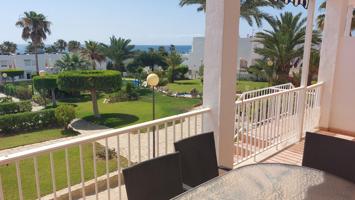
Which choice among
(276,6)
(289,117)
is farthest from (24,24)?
(289,117)

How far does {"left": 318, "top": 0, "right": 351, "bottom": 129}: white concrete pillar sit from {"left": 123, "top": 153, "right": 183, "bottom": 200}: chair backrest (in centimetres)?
427

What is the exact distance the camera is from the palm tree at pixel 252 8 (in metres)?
12.9

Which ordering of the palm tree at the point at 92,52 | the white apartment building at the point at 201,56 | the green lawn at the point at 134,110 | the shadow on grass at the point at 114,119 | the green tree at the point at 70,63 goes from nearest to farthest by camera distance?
1. the shadow on grass at the point at 114,119
2. the green lawn at the point at 134,110
3. the white apartment building at the point at 201,56
4. the green tree at the point at 70,63
5. the palm tree at the point at 92,52

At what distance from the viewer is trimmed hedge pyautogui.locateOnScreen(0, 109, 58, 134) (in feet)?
56.3

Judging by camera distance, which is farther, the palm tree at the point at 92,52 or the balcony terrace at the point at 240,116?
the palm tree at the point at 92,52

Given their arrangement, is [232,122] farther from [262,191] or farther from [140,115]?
[140,115]

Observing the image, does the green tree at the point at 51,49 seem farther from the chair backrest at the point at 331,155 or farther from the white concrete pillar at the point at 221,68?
the chair backrest at the point at 331,155

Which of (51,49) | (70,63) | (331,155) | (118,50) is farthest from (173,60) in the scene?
(331,155)

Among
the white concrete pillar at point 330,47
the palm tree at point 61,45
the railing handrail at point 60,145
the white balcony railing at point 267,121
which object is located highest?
the palm tree at point 61,45

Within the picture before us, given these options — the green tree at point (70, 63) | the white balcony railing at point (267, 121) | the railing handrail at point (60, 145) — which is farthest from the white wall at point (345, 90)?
the green tree at point (70, 63)

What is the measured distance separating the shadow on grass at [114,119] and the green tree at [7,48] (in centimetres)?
2782

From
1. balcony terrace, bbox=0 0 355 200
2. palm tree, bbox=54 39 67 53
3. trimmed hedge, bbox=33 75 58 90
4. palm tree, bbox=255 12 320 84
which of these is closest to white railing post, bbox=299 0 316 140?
balcony terrace, bbox=0 0 355 200

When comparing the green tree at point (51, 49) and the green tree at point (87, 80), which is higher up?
the green tree at point (51, 49)

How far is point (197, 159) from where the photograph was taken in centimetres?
207
